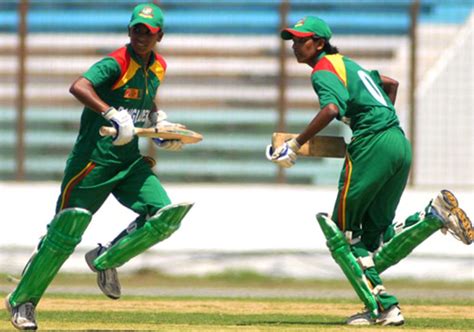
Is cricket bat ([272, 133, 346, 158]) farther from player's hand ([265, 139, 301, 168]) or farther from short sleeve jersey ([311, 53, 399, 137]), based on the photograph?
player's hand ([265, 139, 301, 168])

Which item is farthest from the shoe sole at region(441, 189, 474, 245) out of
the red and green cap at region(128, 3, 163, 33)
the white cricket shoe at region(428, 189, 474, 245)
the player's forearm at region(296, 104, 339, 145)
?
the red and green cap at region(128, 3, 163, 33)

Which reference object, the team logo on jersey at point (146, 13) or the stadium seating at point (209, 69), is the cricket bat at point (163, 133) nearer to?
the team logo on jersey at point (146, 13)

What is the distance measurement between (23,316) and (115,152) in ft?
3.91

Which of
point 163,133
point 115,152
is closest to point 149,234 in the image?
point 115,152

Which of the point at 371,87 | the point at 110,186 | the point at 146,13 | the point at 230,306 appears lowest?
the point at 230,306

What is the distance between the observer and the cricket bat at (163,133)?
28.5ft

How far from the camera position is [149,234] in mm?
9180

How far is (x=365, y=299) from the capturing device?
9.25 m

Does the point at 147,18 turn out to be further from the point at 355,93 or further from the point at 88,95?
the point at 355,93

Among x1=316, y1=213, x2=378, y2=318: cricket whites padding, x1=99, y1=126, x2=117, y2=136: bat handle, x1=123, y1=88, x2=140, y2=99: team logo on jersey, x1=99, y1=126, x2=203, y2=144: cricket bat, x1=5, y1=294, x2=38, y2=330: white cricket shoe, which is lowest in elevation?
x1=5, y1=294, x2=38, y2=330: white cricket shoe

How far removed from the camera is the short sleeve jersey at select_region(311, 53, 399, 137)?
9.13 meters

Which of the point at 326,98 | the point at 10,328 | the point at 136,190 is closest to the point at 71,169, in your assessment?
the point at 136,190

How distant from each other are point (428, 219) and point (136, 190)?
192cm

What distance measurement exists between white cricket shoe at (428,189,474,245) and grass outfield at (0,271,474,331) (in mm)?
585
